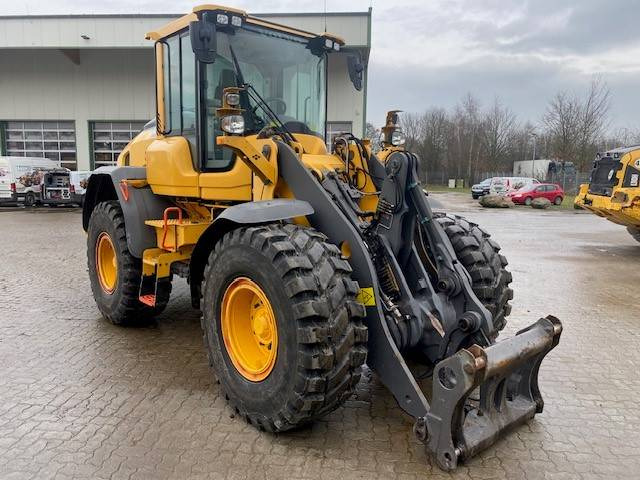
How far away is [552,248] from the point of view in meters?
12.3

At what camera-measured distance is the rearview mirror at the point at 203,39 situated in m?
3.73

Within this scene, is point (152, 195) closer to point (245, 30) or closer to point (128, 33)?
point (245, 30)

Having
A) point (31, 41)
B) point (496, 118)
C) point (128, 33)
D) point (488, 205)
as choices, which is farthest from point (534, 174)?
point (31, 41)

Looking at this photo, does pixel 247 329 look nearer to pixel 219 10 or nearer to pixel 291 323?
pixel 291 323

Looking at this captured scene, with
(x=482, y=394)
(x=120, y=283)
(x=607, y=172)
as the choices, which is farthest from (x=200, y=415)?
(x=607, y=172)

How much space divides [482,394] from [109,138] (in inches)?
1087

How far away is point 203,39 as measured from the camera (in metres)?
3.74

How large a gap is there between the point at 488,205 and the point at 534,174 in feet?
72.8

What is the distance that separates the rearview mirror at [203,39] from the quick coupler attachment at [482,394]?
8.85ft

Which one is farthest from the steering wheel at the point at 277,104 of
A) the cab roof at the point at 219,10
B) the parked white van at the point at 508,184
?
the parked white van at the point at 508,184

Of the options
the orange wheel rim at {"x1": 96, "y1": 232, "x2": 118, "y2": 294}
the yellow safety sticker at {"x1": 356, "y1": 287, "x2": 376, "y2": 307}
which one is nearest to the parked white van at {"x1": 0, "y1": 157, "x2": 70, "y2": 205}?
the orange wheel rim at {"x1": 96, "y1": 232, "x2": 118, "y2": 294}

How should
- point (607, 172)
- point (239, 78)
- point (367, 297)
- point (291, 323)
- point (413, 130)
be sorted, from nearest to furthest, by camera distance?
1. point (291, 323)
2. point (367, 297)
3. point (239, 78)
4. point (607, 172)
5. point (413, 130)

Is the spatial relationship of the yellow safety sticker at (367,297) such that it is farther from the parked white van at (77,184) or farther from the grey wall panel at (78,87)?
the grey wall panel at (78,87)

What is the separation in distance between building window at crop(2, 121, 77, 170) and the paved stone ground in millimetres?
23284
